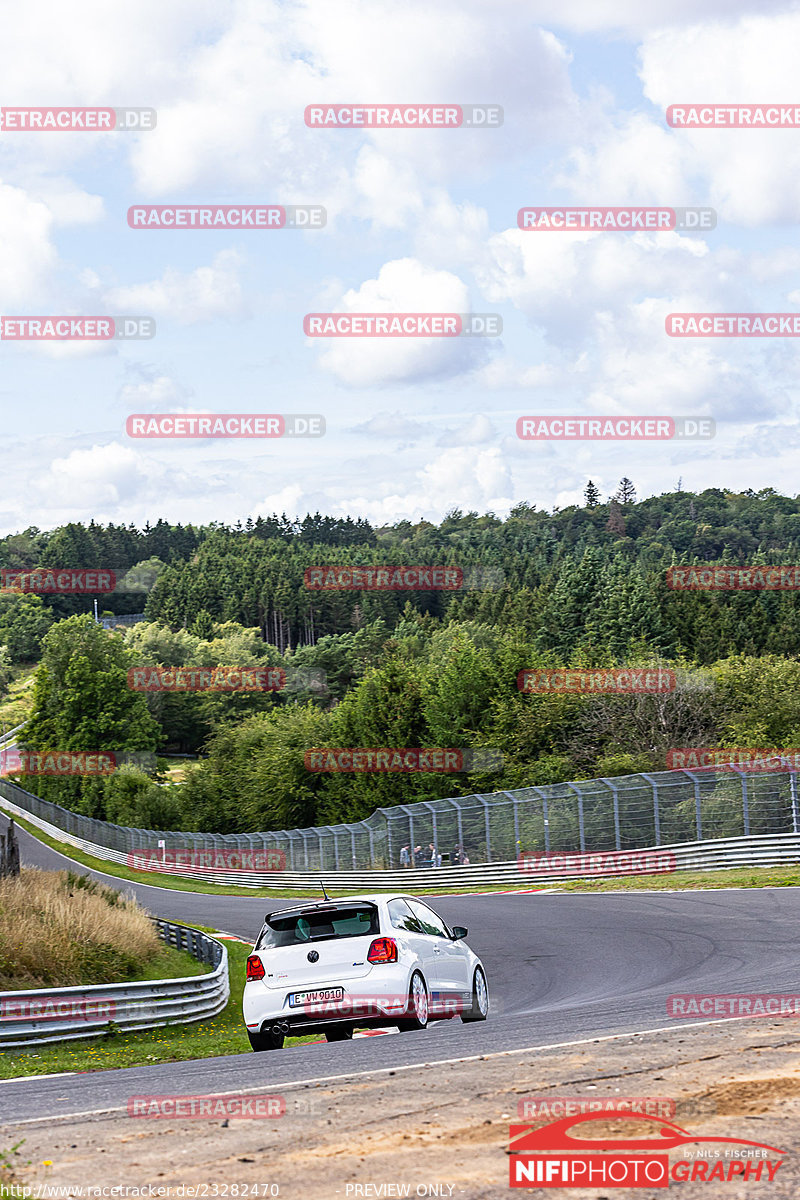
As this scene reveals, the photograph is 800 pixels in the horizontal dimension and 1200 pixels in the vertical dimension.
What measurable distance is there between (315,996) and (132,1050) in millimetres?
3379

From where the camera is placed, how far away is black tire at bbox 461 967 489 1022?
13.1m

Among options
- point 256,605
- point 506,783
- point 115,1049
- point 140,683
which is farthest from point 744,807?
point 256,605

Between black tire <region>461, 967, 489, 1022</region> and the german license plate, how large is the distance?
7.10ft

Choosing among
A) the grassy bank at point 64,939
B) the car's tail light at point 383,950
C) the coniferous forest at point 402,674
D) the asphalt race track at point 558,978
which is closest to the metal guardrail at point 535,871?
the asphalt race track at point 558,978

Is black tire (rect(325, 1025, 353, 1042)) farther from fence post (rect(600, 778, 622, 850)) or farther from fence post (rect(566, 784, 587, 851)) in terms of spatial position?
fence post (rect(566, 784, 587, 851))

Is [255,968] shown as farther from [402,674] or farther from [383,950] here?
[402,674]

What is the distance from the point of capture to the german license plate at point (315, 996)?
1133 centimetres

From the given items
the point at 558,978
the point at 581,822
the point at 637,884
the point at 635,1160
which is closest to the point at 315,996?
the point at 558,978

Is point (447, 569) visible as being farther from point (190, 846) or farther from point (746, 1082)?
point (746, 1082)

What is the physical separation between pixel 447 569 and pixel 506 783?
107 m

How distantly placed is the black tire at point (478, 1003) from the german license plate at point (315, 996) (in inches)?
85.2

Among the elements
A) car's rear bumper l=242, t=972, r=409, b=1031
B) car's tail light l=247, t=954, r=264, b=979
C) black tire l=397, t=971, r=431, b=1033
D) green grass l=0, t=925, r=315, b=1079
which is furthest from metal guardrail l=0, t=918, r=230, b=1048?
black tire l=397, t=971, r=431, b=1033

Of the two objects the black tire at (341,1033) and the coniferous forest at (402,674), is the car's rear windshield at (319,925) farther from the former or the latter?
the coniferous forest at (402,674)

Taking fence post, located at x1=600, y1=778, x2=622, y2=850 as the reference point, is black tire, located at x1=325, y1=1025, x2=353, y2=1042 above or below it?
above
